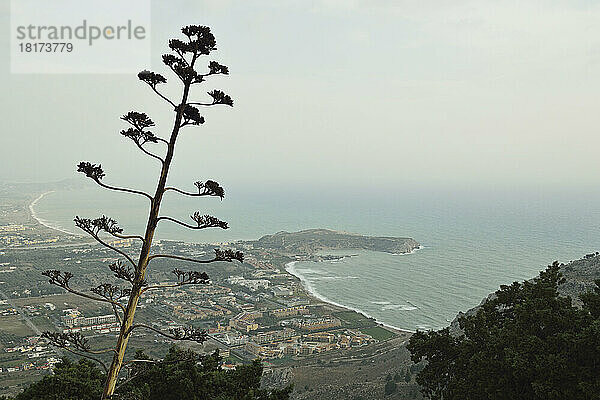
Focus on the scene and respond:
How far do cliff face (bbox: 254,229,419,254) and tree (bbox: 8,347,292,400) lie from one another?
55.1 m

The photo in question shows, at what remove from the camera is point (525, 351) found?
7.32m

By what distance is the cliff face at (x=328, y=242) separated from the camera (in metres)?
64.2

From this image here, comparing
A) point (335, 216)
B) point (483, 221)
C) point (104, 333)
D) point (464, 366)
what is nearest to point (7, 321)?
point (104, 333)

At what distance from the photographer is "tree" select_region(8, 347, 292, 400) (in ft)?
23.9

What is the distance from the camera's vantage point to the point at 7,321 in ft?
99.2

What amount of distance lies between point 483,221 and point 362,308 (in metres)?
58.3

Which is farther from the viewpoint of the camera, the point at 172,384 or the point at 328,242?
the point at 328,242

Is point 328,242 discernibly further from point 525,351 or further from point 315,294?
point 525,351

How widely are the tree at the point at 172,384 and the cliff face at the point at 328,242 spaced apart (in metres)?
55.1

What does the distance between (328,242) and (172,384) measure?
6220cm

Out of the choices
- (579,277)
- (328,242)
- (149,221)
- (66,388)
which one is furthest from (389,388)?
(328,242)

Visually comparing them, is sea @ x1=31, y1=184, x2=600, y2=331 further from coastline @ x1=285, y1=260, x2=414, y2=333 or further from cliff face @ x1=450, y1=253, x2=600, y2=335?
cliff face @ x1=450, y1=253, x2=600, y2=335

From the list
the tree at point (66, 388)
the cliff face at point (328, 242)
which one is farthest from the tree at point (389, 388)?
the cliff face at point (328, 242)

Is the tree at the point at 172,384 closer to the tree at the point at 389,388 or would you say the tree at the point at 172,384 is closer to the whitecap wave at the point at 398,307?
the tree at the point at 389,388
